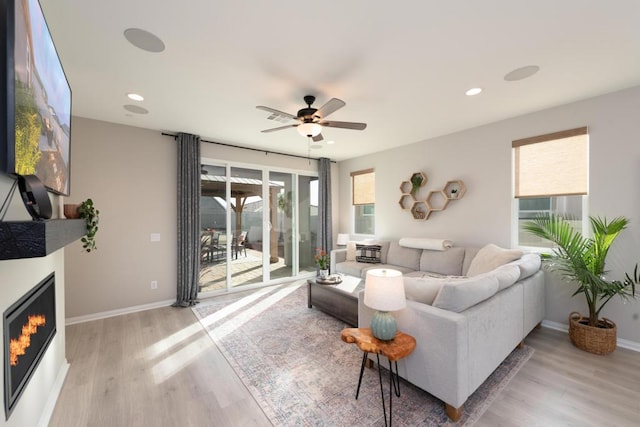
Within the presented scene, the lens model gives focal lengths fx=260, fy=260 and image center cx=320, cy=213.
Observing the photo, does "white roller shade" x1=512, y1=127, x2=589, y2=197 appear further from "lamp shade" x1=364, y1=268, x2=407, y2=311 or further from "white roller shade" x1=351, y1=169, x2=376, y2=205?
"lamp shade" x1=364, y1=268, x2=407, y2=311

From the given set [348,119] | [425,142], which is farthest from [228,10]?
[425,142]

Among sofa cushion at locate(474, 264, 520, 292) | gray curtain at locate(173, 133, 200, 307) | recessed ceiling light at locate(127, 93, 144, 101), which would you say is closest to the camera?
sofa cushion at locate(474, 264, 520, 292)

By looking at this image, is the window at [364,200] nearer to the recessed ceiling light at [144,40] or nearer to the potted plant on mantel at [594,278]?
the potted plant on mantel at [594,278]

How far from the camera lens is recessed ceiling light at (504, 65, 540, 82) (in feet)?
7.61

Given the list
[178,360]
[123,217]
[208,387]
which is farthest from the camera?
[123,217]

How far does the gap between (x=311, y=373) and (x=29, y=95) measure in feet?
8.36

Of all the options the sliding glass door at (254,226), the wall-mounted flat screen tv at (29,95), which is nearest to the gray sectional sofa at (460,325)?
the wall-mounted flat screen tv at (29,95)

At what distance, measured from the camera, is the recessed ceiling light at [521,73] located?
2321 millimetres

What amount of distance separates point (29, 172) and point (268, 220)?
159 inches

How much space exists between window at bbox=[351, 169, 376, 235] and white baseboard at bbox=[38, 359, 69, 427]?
485 cm

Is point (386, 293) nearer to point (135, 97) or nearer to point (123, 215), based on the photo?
point (135, 97)

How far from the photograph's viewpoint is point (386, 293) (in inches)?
71.4

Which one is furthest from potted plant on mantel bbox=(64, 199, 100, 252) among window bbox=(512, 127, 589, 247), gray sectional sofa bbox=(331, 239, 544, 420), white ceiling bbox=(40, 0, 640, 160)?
window bbox=(512, 127, 589, 247)

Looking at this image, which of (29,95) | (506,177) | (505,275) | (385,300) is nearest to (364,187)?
(506,177)
